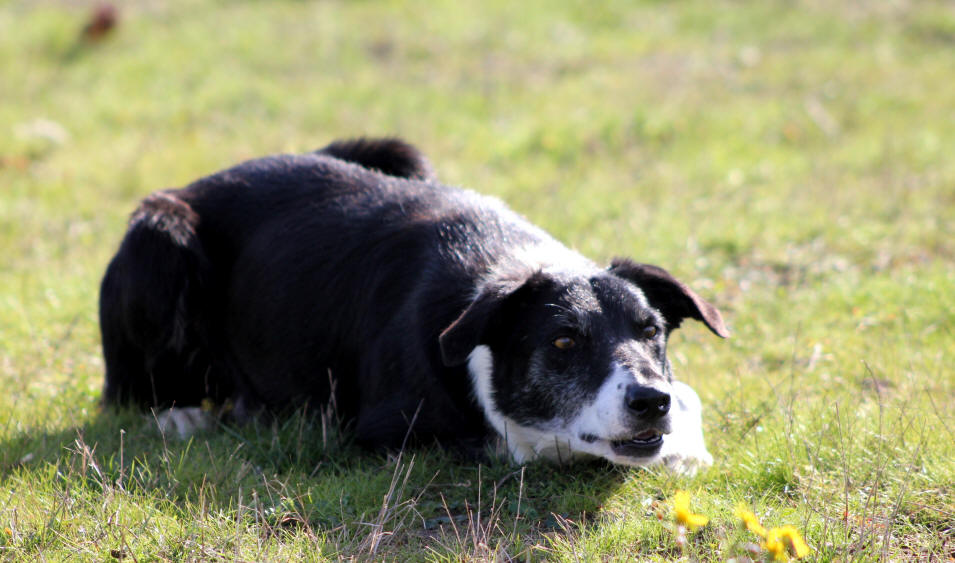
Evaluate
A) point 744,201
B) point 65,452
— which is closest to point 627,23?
point 744,201

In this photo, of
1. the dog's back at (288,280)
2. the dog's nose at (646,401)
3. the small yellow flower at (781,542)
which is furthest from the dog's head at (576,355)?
the small yellow flower at (781,542)

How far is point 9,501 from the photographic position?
3.86m

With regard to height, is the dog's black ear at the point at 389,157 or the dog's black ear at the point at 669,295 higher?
the dog's black ear at the point at 389,157

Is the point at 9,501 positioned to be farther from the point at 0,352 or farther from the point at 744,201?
the point at 744,201

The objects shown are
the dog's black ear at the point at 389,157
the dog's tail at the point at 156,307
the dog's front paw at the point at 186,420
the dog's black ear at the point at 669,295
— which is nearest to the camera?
the dog's black ear at the point at 669,295

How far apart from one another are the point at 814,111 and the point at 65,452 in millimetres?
8949

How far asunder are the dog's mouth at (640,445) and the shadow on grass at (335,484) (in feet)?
0.85

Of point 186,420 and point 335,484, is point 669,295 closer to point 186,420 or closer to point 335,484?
point 335,484

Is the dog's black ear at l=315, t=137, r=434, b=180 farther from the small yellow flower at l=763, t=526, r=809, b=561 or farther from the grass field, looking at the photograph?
the small yellow flower at l=763, t=526, r=809, b=561

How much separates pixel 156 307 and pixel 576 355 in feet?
7.88

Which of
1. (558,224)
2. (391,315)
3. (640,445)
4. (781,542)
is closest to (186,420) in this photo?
(391,315)

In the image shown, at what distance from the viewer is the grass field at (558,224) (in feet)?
12.3

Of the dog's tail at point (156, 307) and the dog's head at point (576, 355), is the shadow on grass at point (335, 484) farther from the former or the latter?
the dog's tail at point (156, 307)

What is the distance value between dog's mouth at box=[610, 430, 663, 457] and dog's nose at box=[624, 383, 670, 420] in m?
0.16
